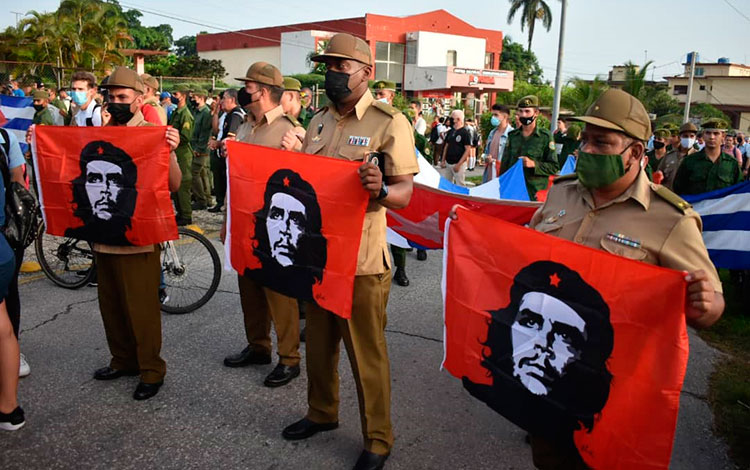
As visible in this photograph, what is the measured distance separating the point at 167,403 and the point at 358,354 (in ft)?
5.00

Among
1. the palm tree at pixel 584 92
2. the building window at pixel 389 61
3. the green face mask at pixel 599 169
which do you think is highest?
the building window at pixel 389 61

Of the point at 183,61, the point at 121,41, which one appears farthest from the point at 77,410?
the point at 183,61

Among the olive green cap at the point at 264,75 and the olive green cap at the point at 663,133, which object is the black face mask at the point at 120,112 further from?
the olive green cap at the point at 663,133

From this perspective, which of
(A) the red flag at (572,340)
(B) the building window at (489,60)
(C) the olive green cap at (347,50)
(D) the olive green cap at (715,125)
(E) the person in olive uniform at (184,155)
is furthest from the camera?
(B) the building window at (489,60)

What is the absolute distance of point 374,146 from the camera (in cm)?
318

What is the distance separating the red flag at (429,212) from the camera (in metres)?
5.51

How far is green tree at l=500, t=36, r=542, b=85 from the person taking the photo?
3127 inches

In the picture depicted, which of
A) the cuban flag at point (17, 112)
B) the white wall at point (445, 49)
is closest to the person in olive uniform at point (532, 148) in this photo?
the cuban flag at point (17, 112)

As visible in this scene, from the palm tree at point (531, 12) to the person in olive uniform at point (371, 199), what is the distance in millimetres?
76480

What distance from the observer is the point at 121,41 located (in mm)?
33250

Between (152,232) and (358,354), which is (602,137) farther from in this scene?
(152,232)


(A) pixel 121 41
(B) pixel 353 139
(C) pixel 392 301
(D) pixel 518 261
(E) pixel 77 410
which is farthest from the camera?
(A) pixel 121 41

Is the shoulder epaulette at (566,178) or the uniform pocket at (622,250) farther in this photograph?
the shoulder epaulette at (566,178)

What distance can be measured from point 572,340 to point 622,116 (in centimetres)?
91
